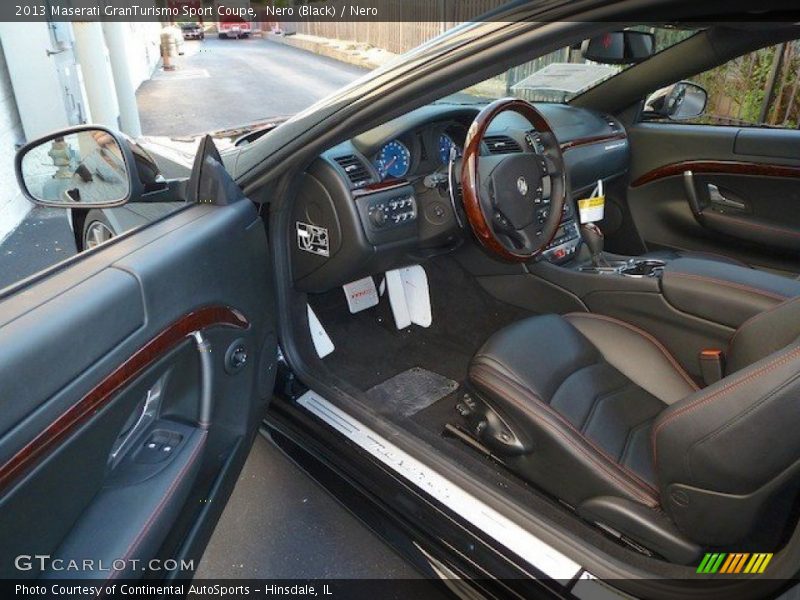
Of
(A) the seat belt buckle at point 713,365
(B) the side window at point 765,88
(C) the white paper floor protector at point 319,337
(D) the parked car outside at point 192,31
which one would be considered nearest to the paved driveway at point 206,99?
(C) the white paper floor protector at point 319,337

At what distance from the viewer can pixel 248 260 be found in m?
1.49

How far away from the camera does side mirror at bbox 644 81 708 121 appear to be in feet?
10.0

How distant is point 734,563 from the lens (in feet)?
3.88

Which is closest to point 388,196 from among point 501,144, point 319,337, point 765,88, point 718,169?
point 501,144

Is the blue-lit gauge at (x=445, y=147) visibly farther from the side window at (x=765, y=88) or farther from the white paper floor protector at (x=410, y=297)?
the side window at (x=765, y=88)

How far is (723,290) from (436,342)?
1.23m

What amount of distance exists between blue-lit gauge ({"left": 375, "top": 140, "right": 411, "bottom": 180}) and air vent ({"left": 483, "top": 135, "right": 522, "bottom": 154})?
0.35 metres

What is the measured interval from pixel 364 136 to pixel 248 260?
76 cm

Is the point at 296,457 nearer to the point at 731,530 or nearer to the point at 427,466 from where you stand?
the point at 427,466

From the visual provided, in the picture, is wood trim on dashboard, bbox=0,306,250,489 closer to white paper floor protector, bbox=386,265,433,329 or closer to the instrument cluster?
the instrument cluster

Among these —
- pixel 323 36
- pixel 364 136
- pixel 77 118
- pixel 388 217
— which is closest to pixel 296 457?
pixel 388 217

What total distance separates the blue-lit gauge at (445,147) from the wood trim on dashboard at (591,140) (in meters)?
0.72

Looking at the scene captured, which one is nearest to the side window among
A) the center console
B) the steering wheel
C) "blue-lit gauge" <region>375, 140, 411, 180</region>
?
the center console

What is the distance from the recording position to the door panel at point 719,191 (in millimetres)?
2697
